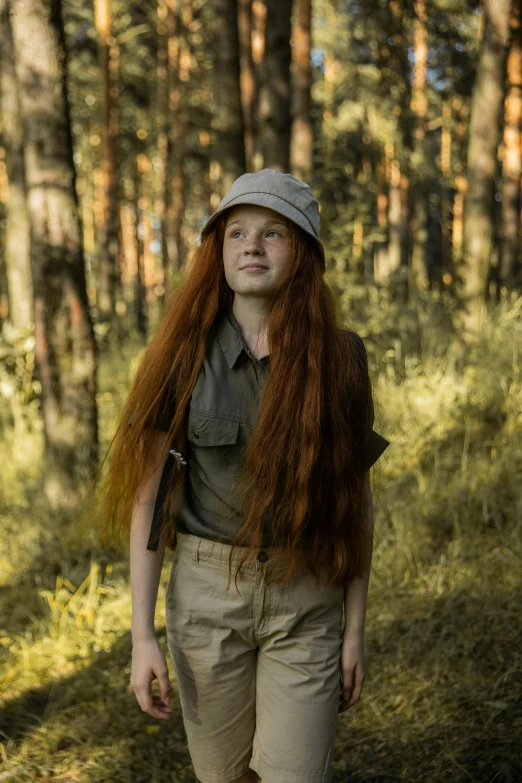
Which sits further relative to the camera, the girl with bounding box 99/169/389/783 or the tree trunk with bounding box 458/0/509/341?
the tree trunk with bounding box 458/0/509/341


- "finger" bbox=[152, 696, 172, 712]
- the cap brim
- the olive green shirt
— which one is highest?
the cap brim

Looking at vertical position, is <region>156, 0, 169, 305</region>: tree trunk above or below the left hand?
above

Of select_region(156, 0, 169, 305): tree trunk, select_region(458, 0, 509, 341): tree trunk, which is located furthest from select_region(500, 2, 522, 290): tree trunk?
select_region(156, 0, 169, 305): tree trunk

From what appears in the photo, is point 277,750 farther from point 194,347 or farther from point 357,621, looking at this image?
point 194,347

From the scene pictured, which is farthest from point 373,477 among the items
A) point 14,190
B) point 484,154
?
point 14,190

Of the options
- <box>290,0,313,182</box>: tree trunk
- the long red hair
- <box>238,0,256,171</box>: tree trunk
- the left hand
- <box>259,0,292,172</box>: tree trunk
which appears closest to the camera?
the long red hair

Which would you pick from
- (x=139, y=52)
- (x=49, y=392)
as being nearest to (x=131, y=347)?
(x=49, y=392)

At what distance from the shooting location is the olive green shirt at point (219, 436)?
204 cm

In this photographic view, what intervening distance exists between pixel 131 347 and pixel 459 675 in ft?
28.0

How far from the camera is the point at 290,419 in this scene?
6.53 feet

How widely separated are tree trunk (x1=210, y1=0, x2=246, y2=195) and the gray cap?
6798 millimetres

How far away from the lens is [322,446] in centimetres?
204

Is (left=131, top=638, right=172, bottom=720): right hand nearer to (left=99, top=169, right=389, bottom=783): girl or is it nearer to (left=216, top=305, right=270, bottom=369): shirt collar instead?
(left=99, top=169, right=389, bottom=783): girl

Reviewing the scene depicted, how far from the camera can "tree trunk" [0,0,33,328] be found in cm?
967
